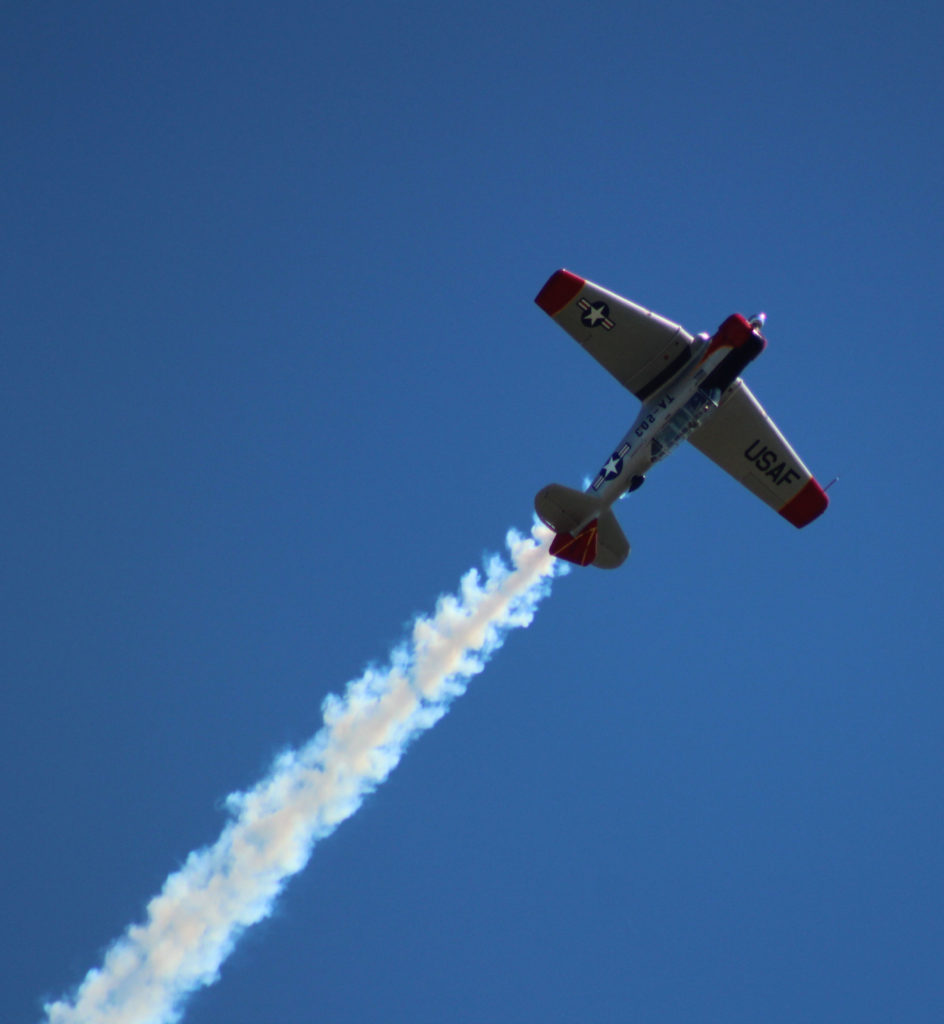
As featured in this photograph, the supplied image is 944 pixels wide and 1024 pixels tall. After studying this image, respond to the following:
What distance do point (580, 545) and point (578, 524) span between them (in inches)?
22.9

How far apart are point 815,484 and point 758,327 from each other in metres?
6.67

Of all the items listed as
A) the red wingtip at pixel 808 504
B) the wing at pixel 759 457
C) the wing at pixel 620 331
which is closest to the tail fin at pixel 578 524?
the wing at pixel 620 331

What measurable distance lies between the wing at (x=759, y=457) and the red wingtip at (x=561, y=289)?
542 centimetres

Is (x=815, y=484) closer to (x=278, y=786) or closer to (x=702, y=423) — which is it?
(x=702, y=423)

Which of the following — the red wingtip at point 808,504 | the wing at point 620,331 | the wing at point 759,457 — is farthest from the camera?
the red wingtip at point 808,504

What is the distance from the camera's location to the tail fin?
1841 inches

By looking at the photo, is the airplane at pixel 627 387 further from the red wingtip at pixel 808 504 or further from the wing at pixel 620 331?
the red wingtip at pixel 808 504

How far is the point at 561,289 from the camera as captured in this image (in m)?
46.7

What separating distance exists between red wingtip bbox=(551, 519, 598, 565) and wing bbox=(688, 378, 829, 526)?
455 cm

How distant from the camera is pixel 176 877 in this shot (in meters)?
50.3

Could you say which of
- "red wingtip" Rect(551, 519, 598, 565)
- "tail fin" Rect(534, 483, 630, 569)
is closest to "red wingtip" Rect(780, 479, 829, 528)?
"tail fin" Rect(534, 483, 630, 569)

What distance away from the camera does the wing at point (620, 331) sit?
46656mm

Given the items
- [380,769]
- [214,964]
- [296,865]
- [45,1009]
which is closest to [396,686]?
[380,769]

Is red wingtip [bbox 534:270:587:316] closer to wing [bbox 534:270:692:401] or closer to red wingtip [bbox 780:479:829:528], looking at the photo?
wing [bbox 534:270:692:401]
